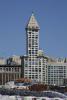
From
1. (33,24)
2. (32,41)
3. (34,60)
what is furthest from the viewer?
(33,24)

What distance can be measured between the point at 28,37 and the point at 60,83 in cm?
1621

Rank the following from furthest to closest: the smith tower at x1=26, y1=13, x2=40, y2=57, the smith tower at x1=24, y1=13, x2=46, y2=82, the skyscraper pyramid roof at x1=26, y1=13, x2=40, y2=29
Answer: the skyscraper pyramid roof at x1=26, y1=13, x2=40, y2=29
the smith tower at x1=26, y1=13, x2=40, y2=57
the smith tower at x1=24, y1=13, x2=46, y2=82

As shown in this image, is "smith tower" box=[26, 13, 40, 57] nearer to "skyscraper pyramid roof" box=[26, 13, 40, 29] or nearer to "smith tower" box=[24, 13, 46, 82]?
"smith tower" box=[24, 13, 46, 82]

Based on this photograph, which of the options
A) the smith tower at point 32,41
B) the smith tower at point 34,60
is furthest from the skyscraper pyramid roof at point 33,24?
the smith tower at point 34,60

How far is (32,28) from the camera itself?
175875 millimetres

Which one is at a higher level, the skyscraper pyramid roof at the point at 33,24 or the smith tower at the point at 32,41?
the skyscraper pyramid roof at the point at 33,24

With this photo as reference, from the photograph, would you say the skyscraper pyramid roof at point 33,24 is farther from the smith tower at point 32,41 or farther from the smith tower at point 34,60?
the smith tower at point 34,60

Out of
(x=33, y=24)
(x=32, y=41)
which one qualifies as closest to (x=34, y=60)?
(x=32, y=41)

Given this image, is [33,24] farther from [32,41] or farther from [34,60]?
[34,60]

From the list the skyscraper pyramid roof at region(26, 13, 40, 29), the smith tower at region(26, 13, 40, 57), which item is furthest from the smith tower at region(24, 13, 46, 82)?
the skyscraper pyramid roof at region(26, 13, 40, 29)

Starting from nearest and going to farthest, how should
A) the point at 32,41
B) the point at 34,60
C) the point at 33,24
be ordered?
the point at 34,60 < the point at 32,41 < the point at 33,24

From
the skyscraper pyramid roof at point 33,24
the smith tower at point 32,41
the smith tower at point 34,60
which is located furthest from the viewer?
the skyscraper pyramid roof at point 33,24

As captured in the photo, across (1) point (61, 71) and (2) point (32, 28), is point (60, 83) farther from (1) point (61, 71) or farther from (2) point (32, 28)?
(2) point (32, 28)

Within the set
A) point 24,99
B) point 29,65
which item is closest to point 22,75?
point 29,65
